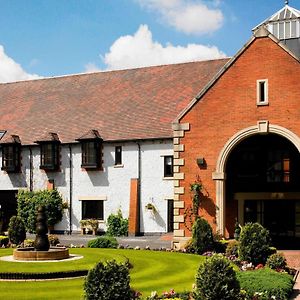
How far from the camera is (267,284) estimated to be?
55.8ft

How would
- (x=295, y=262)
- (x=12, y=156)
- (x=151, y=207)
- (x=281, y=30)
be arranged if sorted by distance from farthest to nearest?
(x=12, y=156)
(x=281, y=30)
(x=151, y=207)
(x=295, y=262)

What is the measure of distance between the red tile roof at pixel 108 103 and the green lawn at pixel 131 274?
14012mm

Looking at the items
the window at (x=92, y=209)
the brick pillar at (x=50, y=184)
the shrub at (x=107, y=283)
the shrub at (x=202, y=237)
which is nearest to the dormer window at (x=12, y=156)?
the brick pillar at (x=50, y=184)

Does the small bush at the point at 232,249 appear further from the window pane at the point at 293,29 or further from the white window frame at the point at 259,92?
the window pane at the point at 293,29

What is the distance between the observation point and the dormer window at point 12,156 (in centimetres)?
4322

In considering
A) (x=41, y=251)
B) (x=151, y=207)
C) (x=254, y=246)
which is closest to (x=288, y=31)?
(x=151, y=207)

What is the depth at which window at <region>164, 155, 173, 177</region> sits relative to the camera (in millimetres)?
38375

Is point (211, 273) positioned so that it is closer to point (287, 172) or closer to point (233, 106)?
point (233, 106)

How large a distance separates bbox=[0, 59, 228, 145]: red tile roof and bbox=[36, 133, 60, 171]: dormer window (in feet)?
2.19

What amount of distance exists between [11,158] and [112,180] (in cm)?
872

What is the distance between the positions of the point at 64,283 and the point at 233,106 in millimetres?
14827

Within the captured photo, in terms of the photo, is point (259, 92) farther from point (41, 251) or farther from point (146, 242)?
point (41, 251)

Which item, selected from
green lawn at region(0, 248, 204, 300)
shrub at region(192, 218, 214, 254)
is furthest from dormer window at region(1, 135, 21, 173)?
shrub at region(192, 218, 214, 254)

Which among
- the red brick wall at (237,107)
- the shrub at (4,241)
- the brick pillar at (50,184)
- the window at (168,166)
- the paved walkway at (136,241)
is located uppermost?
the red brick wall at (237,107)
